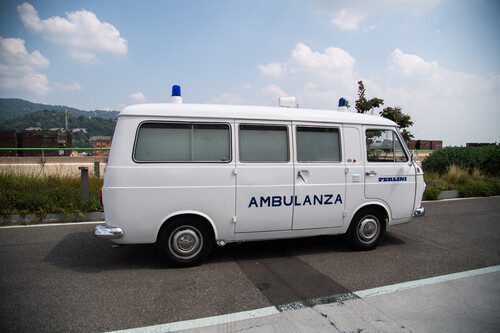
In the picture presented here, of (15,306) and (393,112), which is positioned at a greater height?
(393,112)

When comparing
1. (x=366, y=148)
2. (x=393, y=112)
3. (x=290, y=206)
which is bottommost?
(x=290, y=206)

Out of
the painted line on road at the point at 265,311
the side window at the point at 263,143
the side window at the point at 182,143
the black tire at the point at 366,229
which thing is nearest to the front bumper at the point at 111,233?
the side window at the point at 182,143

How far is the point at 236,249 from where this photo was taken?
5473 millimetres

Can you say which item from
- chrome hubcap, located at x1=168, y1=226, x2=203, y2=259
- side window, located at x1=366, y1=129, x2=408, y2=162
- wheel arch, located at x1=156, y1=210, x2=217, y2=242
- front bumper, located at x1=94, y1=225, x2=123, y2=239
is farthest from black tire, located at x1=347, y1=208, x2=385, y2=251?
front bumper, located at x1=94, y1=225, x2=123, y2=239

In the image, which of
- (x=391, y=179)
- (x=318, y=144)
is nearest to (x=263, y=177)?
(x=318, y=144)

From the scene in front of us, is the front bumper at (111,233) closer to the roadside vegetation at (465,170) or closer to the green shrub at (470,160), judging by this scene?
the roadside vegetation at (465,170)

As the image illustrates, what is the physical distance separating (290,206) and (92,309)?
2.96 meters

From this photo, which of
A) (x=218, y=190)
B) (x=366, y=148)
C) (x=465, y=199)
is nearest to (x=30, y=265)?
(x=218, y=190)

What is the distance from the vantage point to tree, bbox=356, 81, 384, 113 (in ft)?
44.7

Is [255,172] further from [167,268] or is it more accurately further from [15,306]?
[15,306]

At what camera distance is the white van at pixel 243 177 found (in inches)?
170

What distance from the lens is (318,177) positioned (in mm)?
4980

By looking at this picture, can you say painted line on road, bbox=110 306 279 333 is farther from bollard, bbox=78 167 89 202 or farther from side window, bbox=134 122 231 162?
bollard, bbox=78 167 89 202

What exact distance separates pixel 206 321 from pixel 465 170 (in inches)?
557
